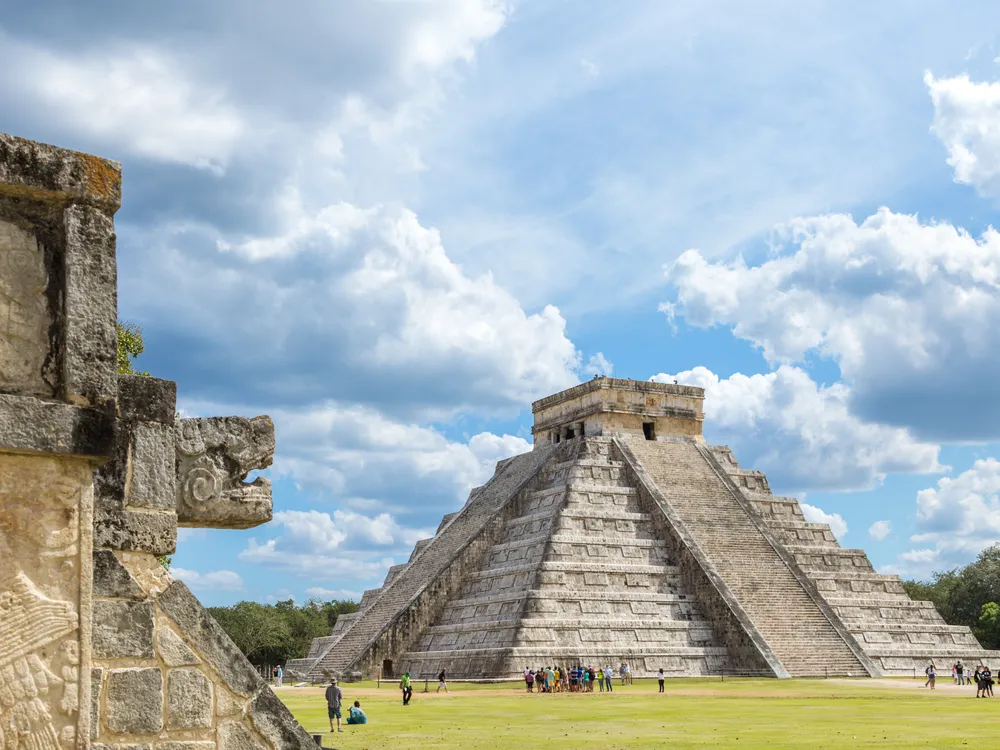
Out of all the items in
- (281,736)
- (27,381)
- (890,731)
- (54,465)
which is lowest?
(890,731)

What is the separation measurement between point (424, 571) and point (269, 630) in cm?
2443

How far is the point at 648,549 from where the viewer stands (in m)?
34.8

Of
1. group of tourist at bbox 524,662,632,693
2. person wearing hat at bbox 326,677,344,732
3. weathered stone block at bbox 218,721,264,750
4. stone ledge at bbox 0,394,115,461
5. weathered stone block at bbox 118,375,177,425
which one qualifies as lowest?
group of tourist at bbox 524,662,632,693

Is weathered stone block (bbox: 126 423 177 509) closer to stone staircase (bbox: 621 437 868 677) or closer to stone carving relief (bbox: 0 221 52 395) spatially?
stone carving relief (bbox: 0 221 52 395)

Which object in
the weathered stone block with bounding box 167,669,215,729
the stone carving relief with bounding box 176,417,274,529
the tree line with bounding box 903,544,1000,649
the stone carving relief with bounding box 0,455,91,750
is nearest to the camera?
the stone carving relief with bounding box 0,455,91,750

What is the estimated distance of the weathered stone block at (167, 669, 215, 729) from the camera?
4.44 m

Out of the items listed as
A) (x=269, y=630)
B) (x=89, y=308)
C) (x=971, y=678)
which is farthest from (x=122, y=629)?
(x=269, y=630)

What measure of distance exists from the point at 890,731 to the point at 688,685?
11972 mm

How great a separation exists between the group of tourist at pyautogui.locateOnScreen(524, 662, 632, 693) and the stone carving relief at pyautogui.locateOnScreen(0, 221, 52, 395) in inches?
977

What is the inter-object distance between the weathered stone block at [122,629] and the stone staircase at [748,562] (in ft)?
95.1

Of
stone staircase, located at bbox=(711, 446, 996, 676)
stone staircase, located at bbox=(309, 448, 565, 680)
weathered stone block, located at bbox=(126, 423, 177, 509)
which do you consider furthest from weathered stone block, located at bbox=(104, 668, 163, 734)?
stone staircase, located at bbox=(711, 446, 996, 676)

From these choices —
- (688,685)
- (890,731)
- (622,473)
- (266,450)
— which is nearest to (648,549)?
(622,473)

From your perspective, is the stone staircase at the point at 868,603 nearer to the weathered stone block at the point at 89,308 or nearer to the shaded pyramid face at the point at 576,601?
the shaded pyramid face at the point at 576,601

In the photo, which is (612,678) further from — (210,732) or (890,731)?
(210,732)
